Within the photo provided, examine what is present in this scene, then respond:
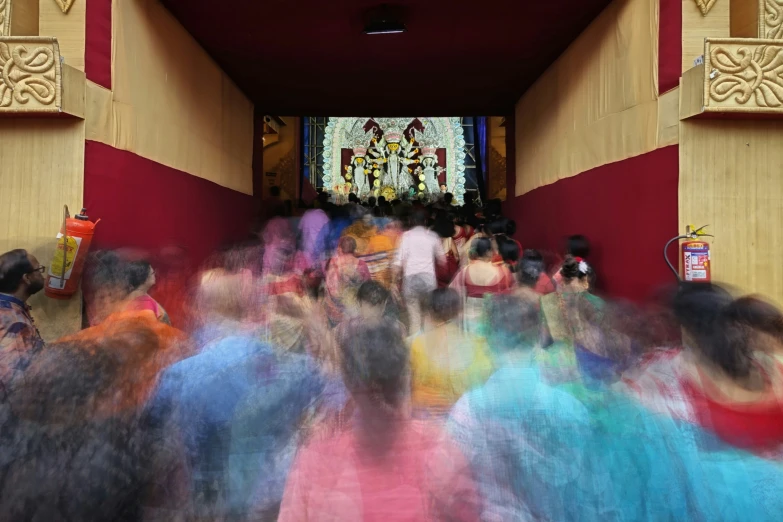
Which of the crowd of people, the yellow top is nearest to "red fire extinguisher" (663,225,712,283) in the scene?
the crowd of people

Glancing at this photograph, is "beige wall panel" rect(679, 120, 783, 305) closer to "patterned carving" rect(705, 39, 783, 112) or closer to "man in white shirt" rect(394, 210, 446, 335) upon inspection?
"patterned carving" rect(705, 39, 783, 112)

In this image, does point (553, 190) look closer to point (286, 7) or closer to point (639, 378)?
point (286, 7)

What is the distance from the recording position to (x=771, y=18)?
346cm

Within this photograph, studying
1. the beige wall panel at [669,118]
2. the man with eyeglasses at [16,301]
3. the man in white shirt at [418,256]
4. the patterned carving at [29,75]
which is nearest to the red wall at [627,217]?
the beige wall panel at [669,118]

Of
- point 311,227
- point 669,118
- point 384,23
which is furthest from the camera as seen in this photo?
point 311,227

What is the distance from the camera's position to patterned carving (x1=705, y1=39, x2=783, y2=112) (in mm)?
3232

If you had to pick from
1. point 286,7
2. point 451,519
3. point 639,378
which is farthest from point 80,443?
point 286,7

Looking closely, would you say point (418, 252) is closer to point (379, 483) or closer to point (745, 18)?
point (745, 18)

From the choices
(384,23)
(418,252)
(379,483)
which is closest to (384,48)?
(384,23)

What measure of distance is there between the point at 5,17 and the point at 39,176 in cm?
106

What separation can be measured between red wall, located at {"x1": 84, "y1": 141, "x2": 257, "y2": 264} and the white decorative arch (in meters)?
9.81

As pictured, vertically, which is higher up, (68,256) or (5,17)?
(5,17)

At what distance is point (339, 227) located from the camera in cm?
608

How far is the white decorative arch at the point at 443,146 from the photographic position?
52.0 feet
